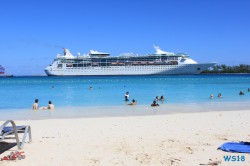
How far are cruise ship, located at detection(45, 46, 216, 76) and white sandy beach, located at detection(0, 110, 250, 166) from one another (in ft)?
237

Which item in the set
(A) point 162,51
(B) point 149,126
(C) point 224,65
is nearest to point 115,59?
(A) point 162,51

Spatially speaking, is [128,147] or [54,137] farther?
[54,137]

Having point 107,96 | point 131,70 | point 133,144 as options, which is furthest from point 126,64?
point 133,144

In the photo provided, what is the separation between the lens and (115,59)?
81188 millimetres

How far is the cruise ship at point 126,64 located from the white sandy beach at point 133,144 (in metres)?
72.2

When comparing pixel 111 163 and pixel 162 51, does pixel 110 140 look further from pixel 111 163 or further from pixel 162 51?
pixel 162 51

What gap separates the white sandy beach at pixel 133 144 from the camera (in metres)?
4.71

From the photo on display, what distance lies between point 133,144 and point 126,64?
7502cm

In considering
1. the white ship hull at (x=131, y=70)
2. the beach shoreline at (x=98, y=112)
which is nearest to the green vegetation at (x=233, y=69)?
the white ship hull at (x=131, y=70)

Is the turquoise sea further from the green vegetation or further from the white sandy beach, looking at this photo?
the green vegetation

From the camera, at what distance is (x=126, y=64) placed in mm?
80562

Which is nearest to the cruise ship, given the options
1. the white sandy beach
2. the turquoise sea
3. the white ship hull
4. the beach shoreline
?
the white ship hull

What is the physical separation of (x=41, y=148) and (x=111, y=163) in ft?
4.83

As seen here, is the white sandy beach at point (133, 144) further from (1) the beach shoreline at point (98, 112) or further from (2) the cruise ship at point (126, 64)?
(2) the cruise ship at point (126, 64)
